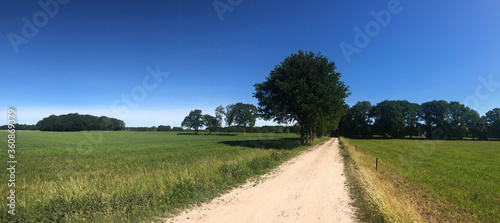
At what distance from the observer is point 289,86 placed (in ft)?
88.9

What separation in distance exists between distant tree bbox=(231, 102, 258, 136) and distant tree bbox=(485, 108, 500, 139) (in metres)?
107

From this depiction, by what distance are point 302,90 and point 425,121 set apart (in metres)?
98.4

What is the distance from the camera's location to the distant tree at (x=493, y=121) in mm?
83250

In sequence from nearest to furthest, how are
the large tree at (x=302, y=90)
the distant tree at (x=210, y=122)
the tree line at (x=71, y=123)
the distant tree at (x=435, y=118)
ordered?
1. the large tree at (x=302, y=90)
2. the distant tree at (x=435, y=118)
3. the distant tree at (x=210, y=122)
4. the tree line at (x=71, y=123)

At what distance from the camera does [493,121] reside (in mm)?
85625

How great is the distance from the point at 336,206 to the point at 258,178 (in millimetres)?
4968

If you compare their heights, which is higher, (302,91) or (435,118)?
(302,91)

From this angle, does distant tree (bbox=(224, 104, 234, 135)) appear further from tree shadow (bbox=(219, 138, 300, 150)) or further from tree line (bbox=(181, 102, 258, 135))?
tree shadow (bbox=(219, 138, 300, 150))

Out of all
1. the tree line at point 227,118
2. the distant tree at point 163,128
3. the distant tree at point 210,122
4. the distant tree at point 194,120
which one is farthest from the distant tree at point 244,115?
the distant tree at point 163,128

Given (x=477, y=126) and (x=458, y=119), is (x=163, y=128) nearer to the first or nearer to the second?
(x=458, y=119)

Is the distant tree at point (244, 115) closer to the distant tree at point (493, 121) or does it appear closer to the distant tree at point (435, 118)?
the distant tree at point (435, 118)

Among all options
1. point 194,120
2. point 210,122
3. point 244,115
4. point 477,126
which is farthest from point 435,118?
point 194,120

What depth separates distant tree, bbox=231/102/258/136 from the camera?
292 feet

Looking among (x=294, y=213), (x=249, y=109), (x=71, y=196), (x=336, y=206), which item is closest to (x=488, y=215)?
(x=336, y=206)
